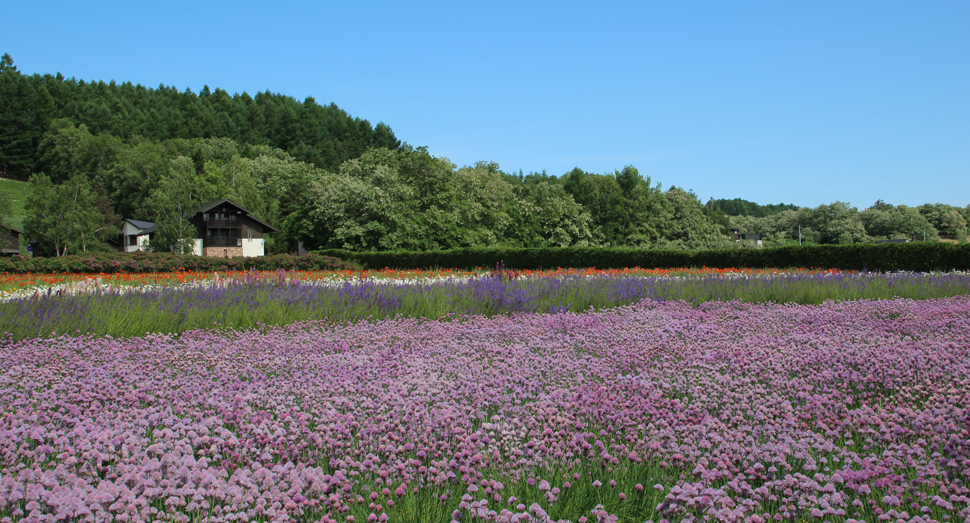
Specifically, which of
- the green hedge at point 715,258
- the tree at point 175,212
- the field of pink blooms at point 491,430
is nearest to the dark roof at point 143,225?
the tree at point 175,212

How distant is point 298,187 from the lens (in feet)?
226

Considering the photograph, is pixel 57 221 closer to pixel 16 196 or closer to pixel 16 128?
pixel 16 196

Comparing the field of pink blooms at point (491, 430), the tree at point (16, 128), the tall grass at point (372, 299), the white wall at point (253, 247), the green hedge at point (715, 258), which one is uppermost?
the tree at point (16, 128)

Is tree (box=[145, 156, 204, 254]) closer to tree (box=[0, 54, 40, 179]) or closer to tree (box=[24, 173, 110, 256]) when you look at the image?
tree (box=[24, 173, 110, 256])

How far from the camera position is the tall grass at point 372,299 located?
6.88m

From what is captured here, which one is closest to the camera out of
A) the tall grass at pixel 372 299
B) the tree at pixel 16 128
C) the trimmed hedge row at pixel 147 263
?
the tall grass at pixel 372 299

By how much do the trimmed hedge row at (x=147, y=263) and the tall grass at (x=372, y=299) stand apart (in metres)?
10.5

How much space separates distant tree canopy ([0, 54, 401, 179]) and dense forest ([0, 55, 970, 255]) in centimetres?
24

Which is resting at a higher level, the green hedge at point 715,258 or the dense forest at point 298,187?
the dense forest at point 298,187

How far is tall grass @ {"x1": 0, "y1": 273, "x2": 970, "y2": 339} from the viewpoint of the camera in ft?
22.6

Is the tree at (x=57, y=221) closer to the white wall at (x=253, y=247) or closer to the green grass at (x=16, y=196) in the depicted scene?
the white wall at (x=253, y=247)

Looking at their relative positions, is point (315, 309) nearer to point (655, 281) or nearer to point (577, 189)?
point (655, 281)

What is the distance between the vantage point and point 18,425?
9.86 ft

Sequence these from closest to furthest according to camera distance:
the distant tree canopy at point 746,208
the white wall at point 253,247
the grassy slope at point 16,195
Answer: the white wall at point 253,247
the grassy slope at point 16,195
the distant tree canopy at point 746,208
